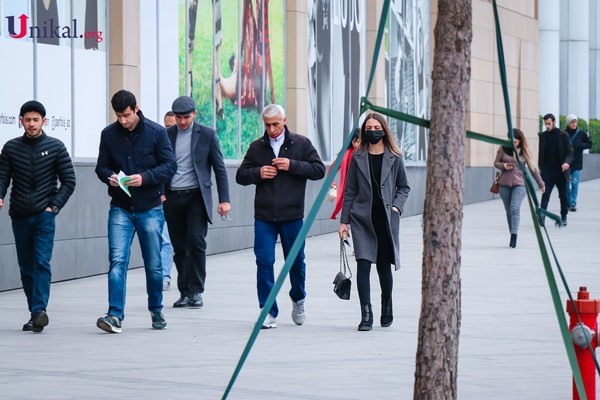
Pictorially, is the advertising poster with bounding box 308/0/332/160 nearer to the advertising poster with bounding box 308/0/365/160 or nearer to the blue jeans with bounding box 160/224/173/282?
the advertising poster with bounding box 308/0/365/160

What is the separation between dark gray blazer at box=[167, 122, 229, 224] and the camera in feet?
40.7

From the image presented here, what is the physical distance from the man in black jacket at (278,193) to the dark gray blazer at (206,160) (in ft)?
3.72

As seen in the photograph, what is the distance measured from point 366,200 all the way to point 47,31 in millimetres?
6223

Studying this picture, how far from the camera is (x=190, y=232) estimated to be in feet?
41.1

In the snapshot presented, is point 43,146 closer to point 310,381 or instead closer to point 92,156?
point 310,381

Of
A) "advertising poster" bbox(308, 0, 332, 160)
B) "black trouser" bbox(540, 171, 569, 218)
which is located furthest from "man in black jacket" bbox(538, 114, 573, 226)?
"advertising poster" bbox(308, 0, 332, 160)

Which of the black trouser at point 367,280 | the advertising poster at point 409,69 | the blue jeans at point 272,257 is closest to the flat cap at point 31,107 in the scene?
the blue jeans at point 272,257

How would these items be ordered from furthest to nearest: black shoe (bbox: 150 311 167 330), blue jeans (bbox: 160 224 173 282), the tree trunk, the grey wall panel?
the grey wall panel
blue jeans (bbox: 160 224 173 282)
black shoe (bbox: 150 311 167 330)
the tree trunk

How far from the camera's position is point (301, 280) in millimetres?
11039

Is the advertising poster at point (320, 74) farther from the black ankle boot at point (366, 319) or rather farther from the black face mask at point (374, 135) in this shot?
the black ankle boot at point (366, 319)

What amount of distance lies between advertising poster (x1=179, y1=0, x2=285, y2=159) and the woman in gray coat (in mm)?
8396

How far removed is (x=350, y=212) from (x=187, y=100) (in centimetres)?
221

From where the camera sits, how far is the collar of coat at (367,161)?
35.6 ft

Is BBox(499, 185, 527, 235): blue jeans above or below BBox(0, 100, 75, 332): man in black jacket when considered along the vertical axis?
below
